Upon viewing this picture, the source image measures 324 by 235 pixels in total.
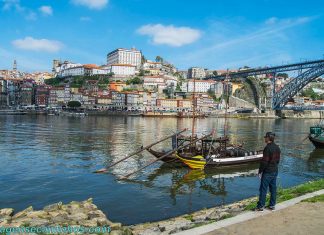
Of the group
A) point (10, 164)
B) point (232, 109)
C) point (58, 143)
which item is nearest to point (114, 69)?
point (232, 109)

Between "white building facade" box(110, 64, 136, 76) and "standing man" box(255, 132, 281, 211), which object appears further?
"white building facade" box(110, 64, 136, 76)

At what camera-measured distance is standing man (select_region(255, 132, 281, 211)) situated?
9.09 meters

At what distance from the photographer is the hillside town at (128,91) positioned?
132125mm

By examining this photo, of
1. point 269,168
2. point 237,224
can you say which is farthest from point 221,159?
point 237,224

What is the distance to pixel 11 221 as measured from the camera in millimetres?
10711

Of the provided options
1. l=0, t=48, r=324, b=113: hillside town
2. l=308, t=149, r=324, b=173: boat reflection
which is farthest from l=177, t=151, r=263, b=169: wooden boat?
l=0, t=48, r=324, b=113: hillside town

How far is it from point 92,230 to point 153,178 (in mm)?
11205

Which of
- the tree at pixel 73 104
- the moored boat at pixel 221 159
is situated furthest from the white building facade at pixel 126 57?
the moored boat at pixel 221 159

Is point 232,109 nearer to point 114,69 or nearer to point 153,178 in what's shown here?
point 114,69

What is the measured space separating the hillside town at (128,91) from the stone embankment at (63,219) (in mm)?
113930

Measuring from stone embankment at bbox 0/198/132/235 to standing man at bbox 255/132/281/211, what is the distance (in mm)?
3835

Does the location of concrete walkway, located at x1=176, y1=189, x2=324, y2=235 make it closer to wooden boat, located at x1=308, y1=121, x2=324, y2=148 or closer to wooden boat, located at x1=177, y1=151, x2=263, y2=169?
wooden boat, located at x1=177, y1=151, x2=263, y2=169

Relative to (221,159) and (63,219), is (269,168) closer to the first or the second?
(63,219)

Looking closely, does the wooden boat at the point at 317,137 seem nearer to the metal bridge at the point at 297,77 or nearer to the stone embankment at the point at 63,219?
the stone embankment at the point at 63,219
